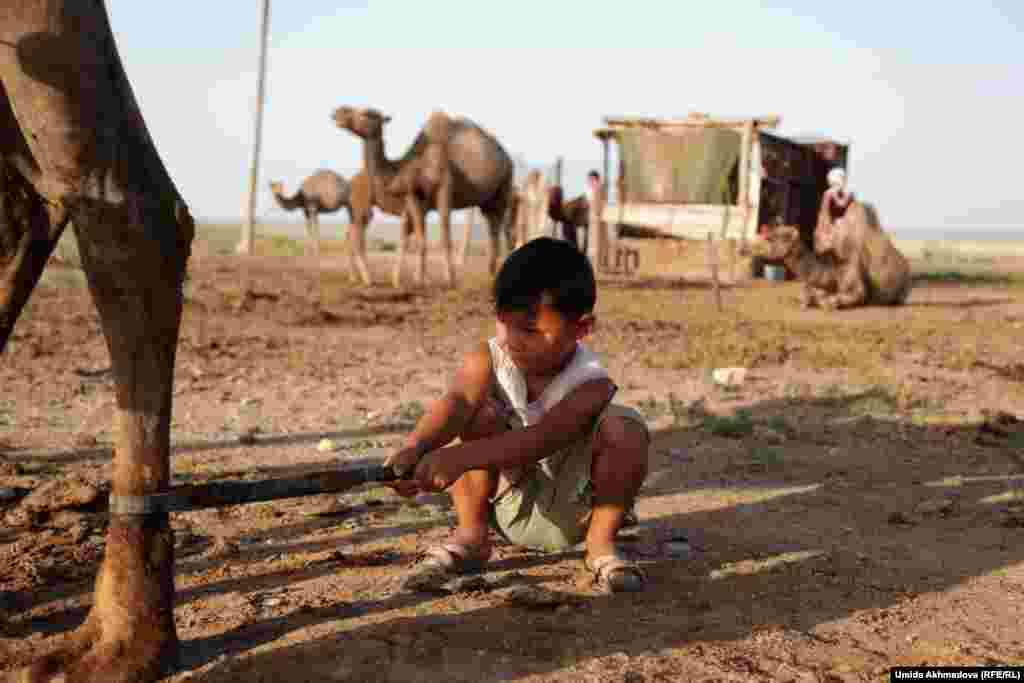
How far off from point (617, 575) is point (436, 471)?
0.69 m

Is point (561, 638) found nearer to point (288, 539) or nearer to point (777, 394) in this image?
point (288, 539)

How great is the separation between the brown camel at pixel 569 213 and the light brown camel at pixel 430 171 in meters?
3.48

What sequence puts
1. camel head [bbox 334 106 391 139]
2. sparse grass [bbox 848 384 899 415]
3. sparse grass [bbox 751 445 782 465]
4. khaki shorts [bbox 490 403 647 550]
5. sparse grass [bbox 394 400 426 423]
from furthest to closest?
1. camel head [bbox 334 106 391 139]
2. sparse grass [bbox 848 384 899 415]
3. sparse grass [bbox 394 400 426 423]
4. sparse grass [bbox 751 445 782 465]
5. khaki shorts [bbox 490 403 647 550]

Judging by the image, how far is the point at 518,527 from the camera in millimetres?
3451

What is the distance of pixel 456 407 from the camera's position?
3189 mm

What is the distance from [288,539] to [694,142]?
1623cm

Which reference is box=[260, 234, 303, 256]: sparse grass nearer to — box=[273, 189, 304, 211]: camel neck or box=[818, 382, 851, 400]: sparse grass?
box=[273, 189, 304, 211]: camel neck

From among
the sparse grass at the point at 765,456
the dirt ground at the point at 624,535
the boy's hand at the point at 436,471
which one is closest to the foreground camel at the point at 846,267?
the dirt ground at the point at 624,535

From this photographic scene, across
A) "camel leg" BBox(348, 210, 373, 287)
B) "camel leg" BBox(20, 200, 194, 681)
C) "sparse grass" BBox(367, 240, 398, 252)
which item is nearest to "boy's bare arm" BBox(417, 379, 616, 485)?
"camel leg" BBox(20, 200, 194, 681)

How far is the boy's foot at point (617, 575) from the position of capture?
3133 millimetres

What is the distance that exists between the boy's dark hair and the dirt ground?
0.81 meters

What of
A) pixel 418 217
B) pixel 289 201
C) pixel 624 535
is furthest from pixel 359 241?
pixel 624 535

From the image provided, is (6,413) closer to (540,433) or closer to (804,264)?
(540,433)

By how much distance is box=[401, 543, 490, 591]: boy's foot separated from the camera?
310cm
